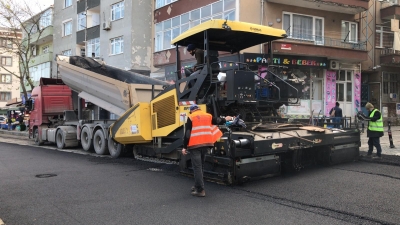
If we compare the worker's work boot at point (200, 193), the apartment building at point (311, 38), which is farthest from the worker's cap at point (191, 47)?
the apartment building at point (311, 38)

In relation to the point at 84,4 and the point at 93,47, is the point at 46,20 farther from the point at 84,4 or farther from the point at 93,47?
the point at 93,47

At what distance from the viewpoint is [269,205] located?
17.5 feet

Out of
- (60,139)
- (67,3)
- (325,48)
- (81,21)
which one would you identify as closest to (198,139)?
(60,139)

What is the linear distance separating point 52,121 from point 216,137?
39.4ft

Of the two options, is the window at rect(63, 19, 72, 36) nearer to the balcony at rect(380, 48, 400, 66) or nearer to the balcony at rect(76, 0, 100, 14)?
the balcony at rect(76, 0, 100, 14)

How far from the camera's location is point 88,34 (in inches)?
1214

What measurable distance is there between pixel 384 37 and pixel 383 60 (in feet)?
5.66

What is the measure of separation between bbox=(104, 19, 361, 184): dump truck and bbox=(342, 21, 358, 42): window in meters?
13.2

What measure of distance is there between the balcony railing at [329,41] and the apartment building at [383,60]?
1.58m

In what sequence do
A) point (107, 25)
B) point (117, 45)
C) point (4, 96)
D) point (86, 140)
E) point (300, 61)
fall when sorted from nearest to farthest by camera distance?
point (86, 140) < point (300, 61) < point (117, 45) < point (107, 25) < point (4, 96)

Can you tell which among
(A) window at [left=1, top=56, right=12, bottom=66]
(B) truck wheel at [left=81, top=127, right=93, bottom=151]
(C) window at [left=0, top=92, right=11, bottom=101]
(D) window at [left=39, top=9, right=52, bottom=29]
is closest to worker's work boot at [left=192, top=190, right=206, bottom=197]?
(B) truck wheel at [left=81, top=127, right=93, bottom=151]

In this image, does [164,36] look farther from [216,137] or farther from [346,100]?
[216,137]

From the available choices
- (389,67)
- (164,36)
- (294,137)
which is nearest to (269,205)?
(294,137)

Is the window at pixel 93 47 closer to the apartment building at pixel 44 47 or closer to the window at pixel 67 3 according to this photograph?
the window at pixel 67 3
